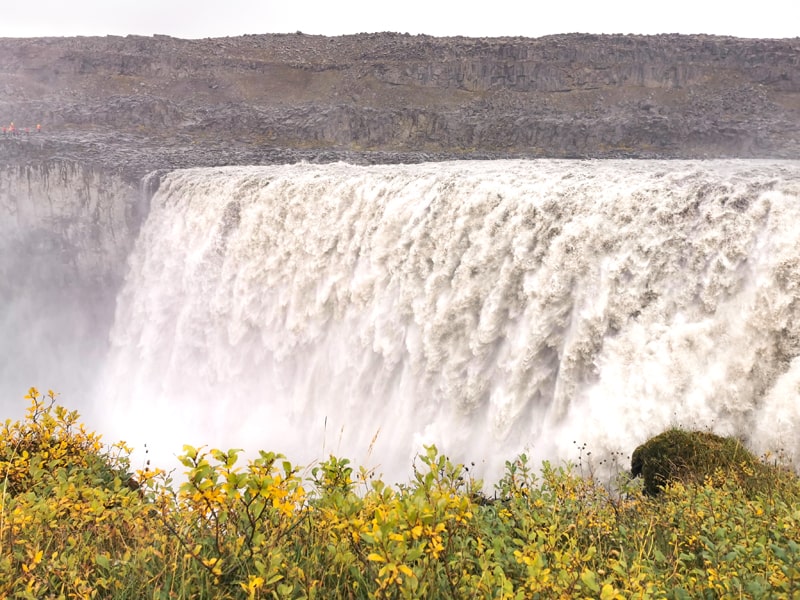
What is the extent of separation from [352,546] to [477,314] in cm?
899

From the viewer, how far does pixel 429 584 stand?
292 cm

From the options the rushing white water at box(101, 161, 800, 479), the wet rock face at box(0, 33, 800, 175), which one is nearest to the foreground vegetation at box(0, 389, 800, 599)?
the rushing white water at box(101, 161, 800, 479)

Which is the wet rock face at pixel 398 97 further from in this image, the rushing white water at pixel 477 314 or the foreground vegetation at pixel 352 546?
the foreground vegetation at pixel 352 546

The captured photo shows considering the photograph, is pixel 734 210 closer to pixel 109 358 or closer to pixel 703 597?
pixel 703 597

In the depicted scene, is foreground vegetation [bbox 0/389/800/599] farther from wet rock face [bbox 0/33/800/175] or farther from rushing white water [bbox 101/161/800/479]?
wet rock face [bbox 0/33/800/175]

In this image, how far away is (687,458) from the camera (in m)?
7.15

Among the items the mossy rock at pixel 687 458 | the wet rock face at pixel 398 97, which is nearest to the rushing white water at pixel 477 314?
the mossy rock at pixel 687 458

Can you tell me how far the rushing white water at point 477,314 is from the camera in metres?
8.39

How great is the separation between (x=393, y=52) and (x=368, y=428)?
2204 inches

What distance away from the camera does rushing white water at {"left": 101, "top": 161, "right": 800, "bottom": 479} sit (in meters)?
8.39

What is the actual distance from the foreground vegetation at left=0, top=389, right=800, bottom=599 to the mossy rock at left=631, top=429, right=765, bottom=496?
7.08 feet

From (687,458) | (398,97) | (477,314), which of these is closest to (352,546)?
(687,458)

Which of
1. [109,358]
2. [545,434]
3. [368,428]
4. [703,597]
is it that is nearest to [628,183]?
[545,434]

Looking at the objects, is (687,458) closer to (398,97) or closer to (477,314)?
(477,314)
